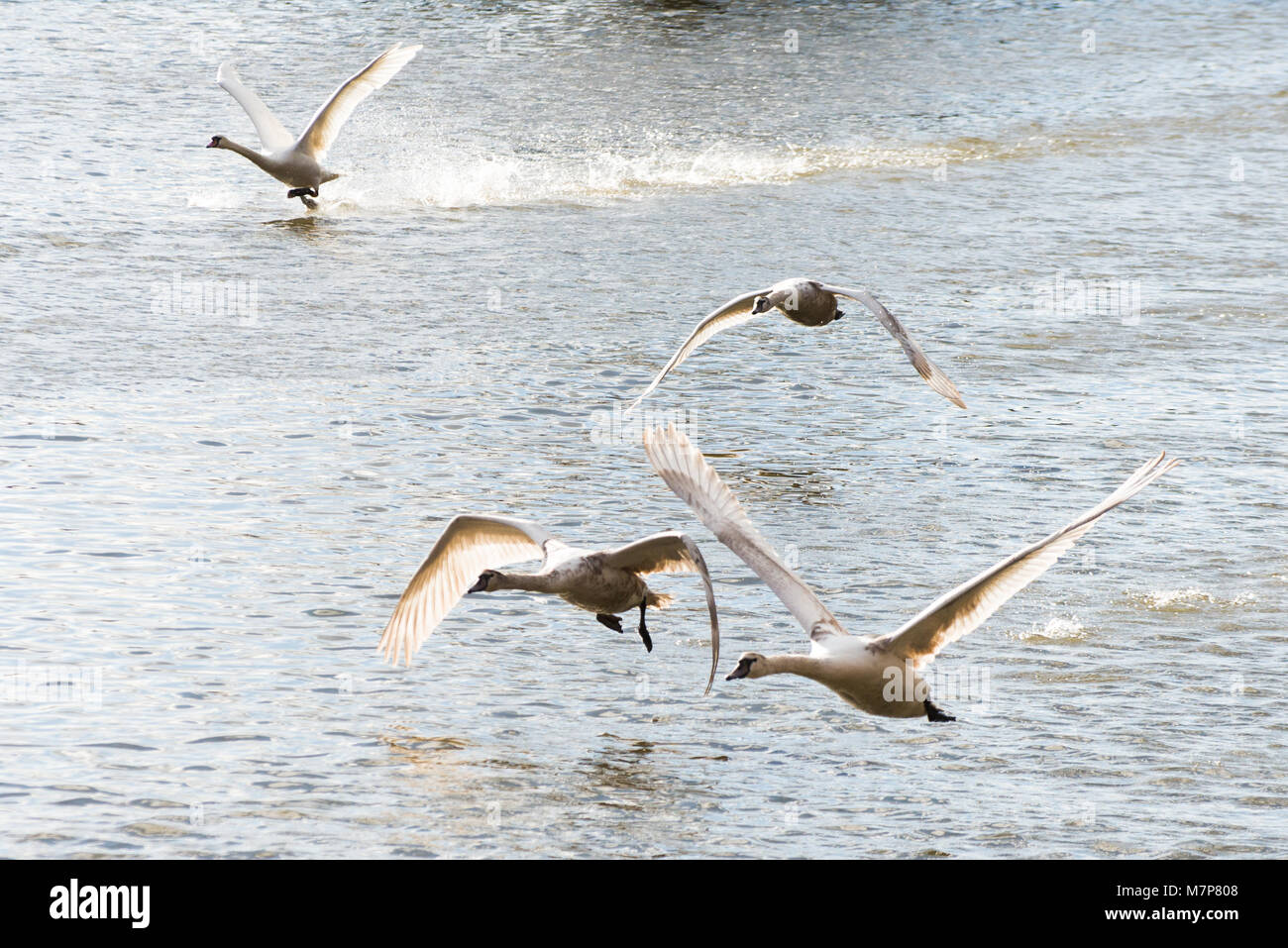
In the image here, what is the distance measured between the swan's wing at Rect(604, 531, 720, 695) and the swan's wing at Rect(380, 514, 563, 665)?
73 cm

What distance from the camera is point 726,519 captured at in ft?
30.4

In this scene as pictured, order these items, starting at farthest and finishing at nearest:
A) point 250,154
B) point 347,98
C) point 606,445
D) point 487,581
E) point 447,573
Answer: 1. point 250,154
2. point 347,98
3. point 606,445
4. point 447,573
5. point 487,581

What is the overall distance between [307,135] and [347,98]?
0.66m

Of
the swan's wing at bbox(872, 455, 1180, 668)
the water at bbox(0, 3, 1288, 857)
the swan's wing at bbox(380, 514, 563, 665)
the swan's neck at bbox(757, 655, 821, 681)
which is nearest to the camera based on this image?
the swan's wing at bbox(872, 455, 1180, 668)

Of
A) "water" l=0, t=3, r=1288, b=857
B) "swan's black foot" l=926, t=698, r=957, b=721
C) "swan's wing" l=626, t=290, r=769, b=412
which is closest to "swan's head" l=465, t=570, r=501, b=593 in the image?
"water" l=0, t=3, r=1288, b=857

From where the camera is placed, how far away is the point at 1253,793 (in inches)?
389

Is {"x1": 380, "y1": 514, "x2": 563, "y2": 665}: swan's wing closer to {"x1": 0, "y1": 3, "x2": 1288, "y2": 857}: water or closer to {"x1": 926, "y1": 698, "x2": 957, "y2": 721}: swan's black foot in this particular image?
{"x1": 0, "y1": 3, "x2": 1288, "y2": 857}: water

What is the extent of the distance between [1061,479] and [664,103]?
18.0m

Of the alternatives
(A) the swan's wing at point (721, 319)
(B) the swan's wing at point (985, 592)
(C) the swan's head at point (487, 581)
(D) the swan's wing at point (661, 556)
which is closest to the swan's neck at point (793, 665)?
(B) the swan's wing at point (985, 592)

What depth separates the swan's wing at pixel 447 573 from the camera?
1093 cm

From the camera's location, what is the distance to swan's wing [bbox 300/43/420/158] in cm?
2259

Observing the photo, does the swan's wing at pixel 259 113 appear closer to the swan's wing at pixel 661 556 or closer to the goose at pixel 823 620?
the swan's wing at pixel 661 556

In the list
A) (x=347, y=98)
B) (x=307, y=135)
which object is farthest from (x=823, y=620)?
(x=347, y=98)

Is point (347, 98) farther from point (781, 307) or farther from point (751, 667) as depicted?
point (751, 667)
